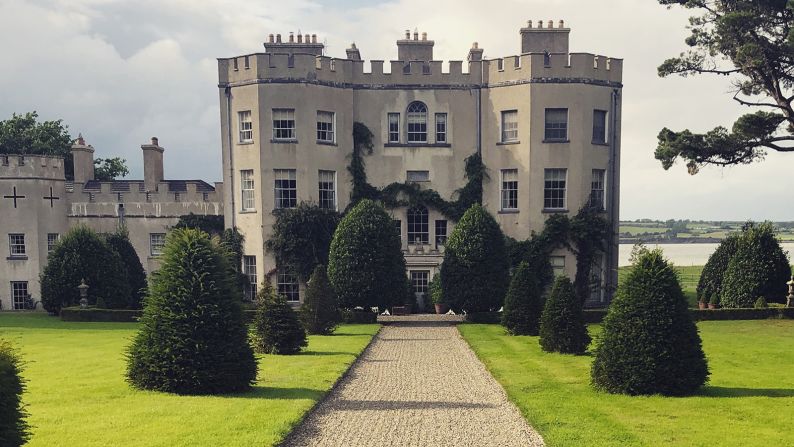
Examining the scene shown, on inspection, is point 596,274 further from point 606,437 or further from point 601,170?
point 606,437

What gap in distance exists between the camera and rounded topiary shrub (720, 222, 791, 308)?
27.7 metres

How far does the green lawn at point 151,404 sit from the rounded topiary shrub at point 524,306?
281 inches

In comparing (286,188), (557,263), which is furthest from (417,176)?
(557,263)

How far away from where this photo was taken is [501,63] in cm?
3284

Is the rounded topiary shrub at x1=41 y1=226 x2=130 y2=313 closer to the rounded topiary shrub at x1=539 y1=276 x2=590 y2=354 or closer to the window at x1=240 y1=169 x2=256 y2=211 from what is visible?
the window at x1=240 y1=169 x2=256 y2=211

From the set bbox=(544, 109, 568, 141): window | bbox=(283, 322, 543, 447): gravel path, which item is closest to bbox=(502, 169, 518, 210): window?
bbox=(544, 109, 568, 141): window

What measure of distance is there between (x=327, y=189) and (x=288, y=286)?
571 cm

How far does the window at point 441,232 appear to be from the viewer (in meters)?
34.0

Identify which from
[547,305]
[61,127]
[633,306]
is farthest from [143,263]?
[633,306]

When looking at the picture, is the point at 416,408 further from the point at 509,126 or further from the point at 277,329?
the point at 509,126

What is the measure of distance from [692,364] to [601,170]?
844 inches

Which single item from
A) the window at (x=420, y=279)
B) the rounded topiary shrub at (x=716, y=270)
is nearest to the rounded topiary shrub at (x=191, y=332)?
the window at (x=420, y=279)

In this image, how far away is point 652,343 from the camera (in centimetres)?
1263

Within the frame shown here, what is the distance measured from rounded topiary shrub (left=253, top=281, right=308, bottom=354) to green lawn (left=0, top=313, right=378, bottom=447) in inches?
25.9
